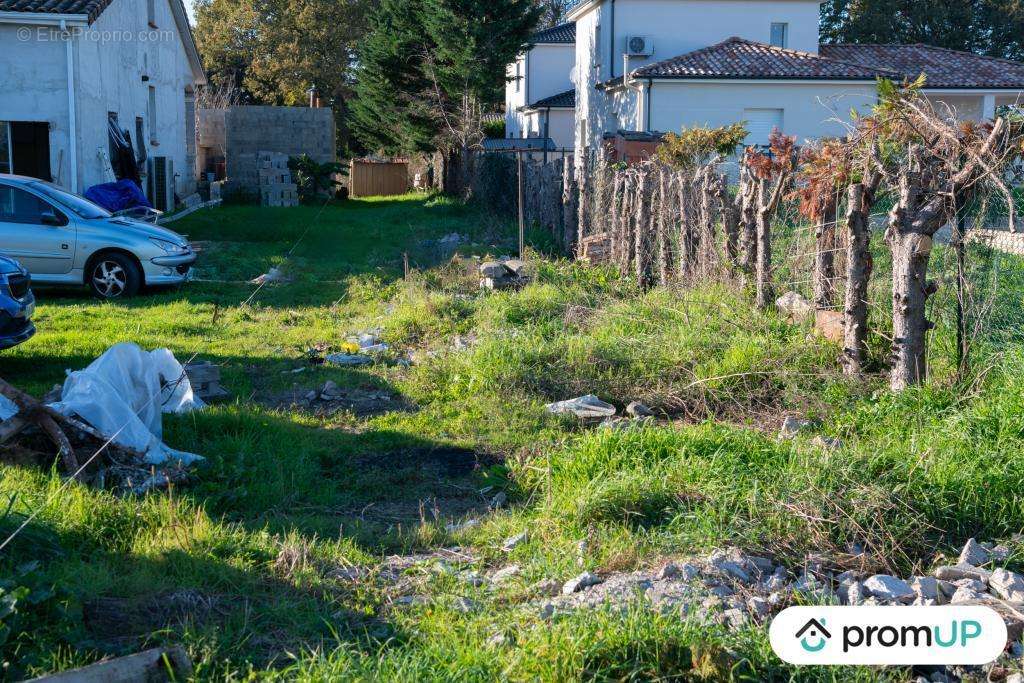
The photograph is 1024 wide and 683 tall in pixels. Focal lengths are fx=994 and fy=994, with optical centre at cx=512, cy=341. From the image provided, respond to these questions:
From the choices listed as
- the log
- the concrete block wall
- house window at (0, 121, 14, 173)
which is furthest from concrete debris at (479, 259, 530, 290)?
the concrete block wall

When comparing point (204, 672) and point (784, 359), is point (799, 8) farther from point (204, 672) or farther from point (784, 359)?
point (204, 672)

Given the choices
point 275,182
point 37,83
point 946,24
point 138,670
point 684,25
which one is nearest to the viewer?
point 138,670

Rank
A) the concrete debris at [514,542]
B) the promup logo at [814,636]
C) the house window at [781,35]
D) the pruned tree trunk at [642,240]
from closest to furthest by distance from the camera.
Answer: the promup logo at [814,636] < the concrete debris at [514,542] < the pruned tree trunk at [642,240] < the house window at [781,35]

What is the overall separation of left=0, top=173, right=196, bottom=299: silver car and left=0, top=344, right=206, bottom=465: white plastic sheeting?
656cm

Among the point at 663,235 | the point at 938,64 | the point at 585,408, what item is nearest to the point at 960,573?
the point at 585,408

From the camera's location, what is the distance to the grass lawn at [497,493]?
393cm

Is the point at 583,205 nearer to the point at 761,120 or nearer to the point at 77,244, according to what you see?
the point at 77,244

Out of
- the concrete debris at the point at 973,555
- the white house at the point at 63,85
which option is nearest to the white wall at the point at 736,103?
the white house at the point at 63,85

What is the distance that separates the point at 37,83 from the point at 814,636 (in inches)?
701

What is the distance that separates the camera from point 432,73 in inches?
1188

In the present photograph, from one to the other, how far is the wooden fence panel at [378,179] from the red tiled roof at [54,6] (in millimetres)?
19813

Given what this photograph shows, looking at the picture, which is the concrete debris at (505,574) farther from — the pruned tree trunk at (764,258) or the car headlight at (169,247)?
the car headlight at (169,247)

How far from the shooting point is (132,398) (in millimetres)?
6719

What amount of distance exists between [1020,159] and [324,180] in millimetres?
26204
